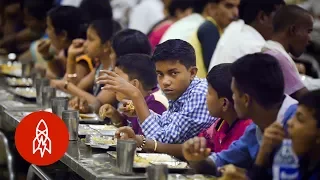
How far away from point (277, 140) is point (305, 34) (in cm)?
202

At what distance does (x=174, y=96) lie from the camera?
14.7ft

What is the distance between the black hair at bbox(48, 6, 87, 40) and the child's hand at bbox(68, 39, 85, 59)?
1.10ft

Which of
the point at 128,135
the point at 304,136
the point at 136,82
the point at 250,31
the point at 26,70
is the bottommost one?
the point at 26,70

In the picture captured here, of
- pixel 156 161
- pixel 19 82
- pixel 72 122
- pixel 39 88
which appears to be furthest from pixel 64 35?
pixel 156 161

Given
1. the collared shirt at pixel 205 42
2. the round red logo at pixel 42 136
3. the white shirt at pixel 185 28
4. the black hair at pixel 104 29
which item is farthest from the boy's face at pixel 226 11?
the round red logo at pixel 42 136

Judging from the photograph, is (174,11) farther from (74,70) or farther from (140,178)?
(140,178)

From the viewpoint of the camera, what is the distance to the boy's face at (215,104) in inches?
159

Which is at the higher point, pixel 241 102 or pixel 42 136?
pixel 241 102

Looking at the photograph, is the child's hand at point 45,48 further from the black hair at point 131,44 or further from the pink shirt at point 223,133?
the pink shirt at point 223,133

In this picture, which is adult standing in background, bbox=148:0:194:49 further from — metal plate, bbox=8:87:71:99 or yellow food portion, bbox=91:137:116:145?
yellow food portion, bbox=91:137:116:145

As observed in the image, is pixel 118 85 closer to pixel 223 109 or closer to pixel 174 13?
pixel 223 109

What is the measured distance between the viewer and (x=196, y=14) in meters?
7.20

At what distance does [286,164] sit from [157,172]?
0.55 metres

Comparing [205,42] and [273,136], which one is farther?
[205,42]
